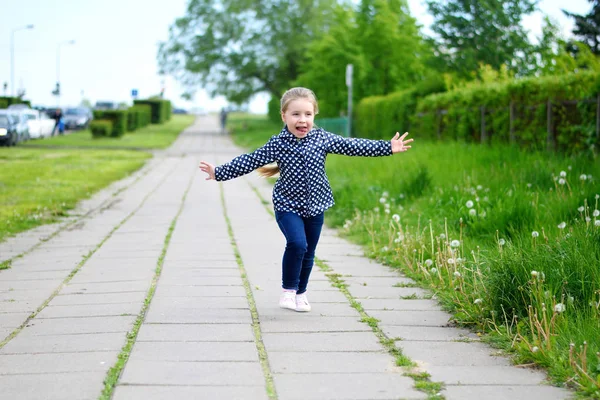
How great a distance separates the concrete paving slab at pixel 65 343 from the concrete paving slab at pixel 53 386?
50 cm

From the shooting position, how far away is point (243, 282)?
6.81 meters

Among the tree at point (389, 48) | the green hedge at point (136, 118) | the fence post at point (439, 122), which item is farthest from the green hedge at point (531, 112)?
the green hedge at point (136, 118)

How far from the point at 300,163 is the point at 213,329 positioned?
48.9 inches

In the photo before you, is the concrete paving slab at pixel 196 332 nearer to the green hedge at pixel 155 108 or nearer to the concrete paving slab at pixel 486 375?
the concrete paving slab at pixel 486 375

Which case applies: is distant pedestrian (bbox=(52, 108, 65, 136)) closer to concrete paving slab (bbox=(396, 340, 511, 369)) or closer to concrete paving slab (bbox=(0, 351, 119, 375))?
concrete paving slab (bbox=(0, 351, 119, 375))

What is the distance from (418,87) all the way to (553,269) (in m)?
21.3

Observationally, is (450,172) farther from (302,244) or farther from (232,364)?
(232,364)

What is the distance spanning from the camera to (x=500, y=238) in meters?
7.67

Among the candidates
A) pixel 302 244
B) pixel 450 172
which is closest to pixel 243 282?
pixel 302 244

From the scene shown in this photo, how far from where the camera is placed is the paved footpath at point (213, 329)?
3.92 meters

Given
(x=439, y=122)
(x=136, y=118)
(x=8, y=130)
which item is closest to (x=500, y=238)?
(x=439, y=122)

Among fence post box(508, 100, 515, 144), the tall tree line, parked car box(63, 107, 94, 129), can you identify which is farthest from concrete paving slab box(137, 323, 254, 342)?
parked car box(63, 107, 94, 129)

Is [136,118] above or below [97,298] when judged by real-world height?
above

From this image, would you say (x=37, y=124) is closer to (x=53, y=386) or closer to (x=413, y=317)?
(x=413, y=317)
